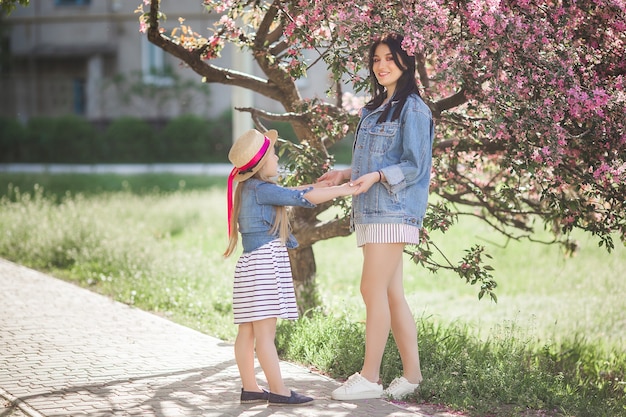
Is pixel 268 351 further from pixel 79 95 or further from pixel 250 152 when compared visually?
pixel 79 95

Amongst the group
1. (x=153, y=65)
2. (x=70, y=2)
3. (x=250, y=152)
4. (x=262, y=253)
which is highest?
(x=70, y=2)

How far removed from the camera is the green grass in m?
5.91

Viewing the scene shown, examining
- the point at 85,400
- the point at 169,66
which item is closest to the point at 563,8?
the point at 85,400

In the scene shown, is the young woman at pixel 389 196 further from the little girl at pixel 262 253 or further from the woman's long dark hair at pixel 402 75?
the little girl at pixel 262 253

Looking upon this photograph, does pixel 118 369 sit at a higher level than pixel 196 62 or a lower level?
lower

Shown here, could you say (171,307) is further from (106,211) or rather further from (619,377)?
(106,211)

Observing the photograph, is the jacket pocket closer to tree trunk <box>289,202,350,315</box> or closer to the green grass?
the green grass

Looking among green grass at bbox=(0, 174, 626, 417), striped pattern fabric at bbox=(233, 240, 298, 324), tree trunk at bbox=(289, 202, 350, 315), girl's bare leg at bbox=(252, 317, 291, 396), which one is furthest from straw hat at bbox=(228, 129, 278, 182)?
tree trunk at bbox=(289, 202, 350, 315)

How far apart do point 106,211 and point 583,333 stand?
25.0ft

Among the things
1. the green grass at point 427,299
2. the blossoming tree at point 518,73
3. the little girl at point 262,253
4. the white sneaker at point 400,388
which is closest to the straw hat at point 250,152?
the little girl at point 262,253

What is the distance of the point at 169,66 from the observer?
33.6 metres

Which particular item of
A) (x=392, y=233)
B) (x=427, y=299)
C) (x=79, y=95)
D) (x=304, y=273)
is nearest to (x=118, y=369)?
(x=392, y=233)

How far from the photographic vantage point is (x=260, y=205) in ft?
17.0

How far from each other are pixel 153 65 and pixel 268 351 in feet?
99.2
